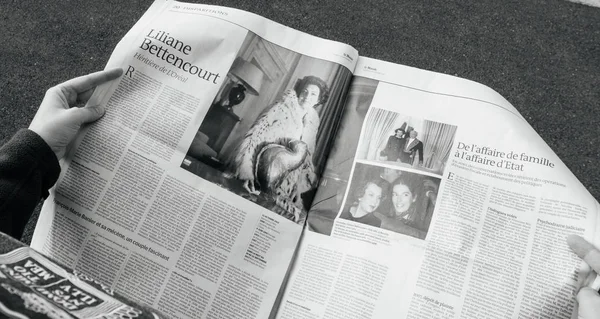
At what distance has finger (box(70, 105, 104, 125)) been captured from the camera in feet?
1.83

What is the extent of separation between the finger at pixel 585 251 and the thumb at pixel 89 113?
569 millimetres

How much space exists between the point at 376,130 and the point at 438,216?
0.13 metres

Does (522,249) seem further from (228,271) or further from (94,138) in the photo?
(94,138)

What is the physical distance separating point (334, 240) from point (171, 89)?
28 cm

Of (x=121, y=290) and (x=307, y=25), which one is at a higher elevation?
(x=307, y=25)

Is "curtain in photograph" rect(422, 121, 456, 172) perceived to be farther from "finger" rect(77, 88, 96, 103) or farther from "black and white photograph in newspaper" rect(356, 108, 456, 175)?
"finger" rect(77, 88, 96, 103)

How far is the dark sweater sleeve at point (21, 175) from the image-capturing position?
505 millimetres

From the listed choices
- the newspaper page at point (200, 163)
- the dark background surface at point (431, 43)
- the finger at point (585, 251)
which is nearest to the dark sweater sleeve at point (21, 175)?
the newspaper page at point (200, 163)

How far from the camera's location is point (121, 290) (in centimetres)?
53

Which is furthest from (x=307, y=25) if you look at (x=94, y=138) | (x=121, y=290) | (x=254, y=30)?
(x=121, y=290)

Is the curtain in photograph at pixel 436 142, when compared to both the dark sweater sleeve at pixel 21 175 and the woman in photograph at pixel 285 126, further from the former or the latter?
the dark sweater sleeve at pixel 21 175

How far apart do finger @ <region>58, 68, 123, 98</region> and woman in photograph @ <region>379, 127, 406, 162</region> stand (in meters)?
0.36

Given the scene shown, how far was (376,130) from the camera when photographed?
60 cm

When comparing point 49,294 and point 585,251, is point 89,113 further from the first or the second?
point 585,251
